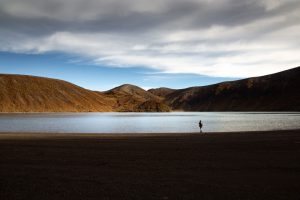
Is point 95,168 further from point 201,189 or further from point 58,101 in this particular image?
point 58,101

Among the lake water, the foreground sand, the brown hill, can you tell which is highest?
the brown hill

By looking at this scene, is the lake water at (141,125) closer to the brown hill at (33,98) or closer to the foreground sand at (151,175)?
the foreground sand at (151,175)

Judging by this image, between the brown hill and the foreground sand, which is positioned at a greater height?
the brown hill

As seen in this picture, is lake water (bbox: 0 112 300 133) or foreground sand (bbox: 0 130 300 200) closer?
foreground sand (bbox: 0 130 300 200)

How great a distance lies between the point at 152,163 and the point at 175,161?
1151 mm

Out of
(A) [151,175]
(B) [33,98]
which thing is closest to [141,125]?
(A) [151,175]

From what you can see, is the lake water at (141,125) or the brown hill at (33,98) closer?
the lake water at (141,125)

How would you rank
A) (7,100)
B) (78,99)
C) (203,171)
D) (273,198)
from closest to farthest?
(273,198), (203,171), (7,100), (78,99)

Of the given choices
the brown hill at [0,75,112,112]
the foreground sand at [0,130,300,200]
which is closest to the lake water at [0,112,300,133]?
the foreground sand at [0,130,300,200]

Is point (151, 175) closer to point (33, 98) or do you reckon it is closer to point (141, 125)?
point (141, 125)

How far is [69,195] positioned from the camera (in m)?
9.18

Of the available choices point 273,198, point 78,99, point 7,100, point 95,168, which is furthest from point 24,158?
point 78,99

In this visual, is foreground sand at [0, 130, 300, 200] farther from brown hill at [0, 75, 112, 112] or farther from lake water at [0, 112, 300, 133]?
brown hill at [0, 75, 112, 112]

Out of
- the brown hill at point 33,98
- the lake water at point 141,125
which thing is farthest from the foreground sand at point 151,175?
the brown hill at point 33,98
